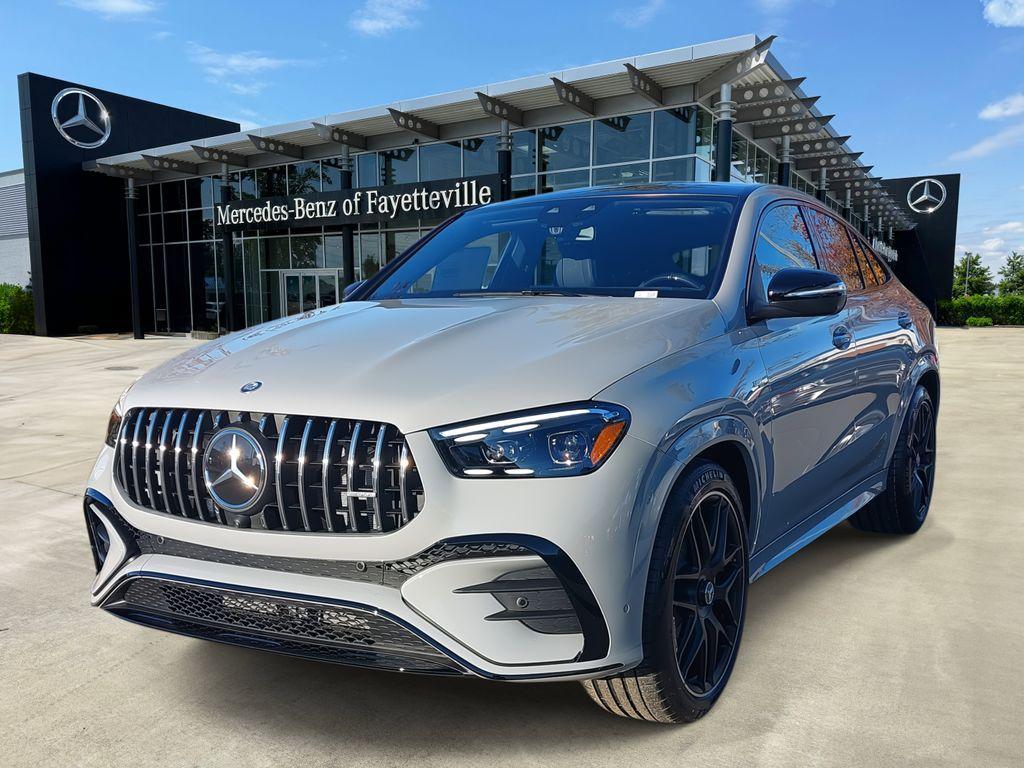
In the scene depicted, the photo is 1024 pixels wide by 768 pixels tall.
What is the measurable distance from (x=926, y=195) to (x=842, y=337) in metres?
45.5

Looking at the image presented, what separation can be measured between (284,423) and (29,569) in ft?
8.81

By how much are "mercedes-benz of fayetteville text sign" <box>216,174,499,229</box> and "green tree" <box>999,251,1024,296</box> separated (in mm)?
65474

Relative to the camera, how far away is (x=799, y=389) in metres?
3.03

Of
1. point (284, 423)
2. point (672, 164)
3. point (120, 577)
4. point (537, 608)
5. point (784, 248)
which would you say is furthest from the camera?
point (672, 164)

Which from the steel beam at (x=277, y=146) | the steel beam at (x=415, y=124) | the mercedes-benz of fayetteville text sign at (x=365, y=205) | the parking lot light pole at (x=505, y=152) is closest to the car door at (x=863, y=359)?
the mercedes-benz of fayetteville text sign at (x=365, y=205)

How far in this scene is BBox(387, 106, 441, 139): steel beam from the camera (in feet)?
63.1

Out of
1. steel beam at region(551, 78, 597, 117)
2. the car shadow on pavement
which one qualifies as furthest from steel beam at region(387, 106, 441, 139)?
the car shadow on pavement

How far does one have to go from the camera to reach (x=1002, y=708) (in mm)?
2617

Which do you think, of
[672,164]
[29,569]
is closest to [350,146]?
[672,164]

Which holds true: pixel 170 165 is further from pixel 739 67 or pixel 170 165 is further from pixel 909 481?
pixel 909 481

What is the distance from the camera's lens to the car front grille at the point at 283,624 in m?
2.04

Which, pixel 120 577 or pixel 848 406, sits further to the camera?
pixel 848 406

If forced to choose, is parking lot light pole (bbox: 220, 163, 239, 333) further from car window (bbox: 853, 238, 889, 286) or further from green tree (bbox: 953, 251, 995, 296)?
green tree (bbox: 953, 251, 995, 296)

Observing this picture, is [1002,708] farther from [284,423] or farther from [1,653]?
[1,653]
